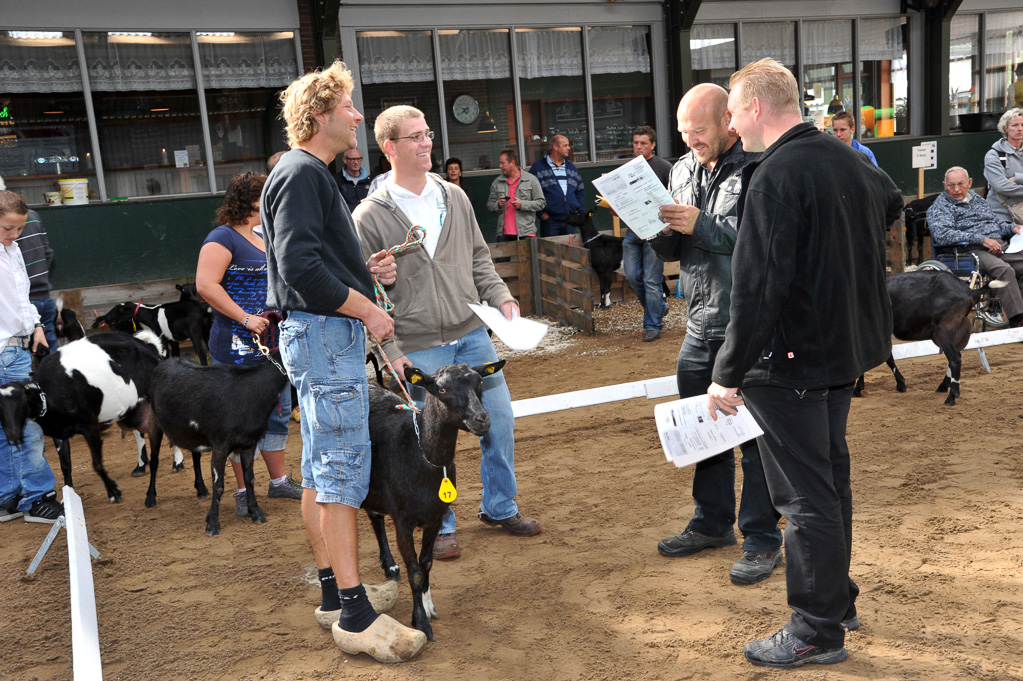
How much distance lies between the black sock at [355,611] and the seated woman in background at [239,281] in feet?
6.48

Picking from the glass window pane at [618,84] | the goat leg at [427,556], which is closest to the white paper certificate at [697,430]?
the goat leg at [427,556]

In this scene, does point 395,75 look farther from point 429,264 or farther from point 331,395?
point 331,395

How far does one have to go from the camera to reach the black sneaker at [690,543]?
13.0 ft

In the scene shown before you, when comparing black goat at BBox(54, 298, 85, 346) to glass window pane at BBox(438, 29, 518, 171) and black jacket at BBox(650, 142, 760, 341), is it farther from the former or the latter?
glass window pane at BBox(438, 29, 518, 171)

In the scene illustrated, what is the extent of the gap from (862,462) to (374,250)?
3265mm

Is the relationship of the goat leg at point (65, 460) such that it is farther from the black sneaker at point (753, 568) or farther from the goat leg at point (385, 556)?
the black sneaker at point (753, 568)

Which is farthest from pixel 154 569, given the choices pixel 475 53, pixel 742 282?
pixel 475 53

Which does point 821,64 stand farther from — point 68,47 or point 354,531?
point 354,531

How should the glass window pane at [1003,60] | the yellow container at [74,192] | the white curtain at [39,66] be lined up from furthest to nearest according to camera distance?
the glass window pane at [1003,60]
the yellow container at [74,192]
the white curtain at [39,66]

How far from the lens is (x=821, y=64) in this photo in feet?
48.2

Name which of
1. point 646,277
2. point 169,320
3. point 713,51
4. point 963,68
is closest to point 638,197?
point 646,277

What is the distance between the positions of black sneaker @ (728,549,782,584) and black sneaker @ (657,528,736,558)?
0.91 feet

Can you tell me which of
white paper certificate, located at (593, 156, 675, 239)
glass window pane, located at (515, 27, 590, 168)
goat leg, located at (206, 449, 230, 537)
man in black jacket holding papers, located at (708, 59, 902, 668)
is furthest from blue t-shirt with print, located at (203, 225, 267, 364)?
glass window pane, located at (515, 27, 590, 168)

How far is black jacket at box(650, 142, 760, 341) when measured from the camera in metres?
3.43
